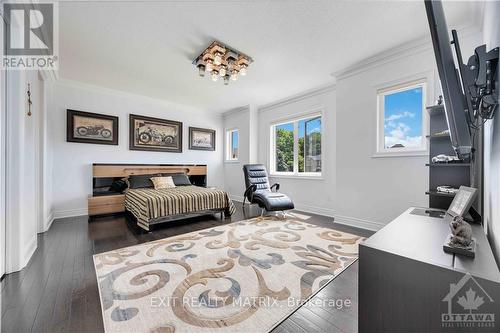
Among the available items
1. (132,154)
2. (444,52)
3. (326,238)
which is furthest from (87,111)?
(444,52)

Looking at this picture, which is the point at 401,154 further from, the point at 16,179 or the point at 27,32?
the point at 27,32

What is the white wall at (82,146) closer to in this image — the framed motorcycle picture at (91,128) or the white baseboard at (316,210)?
the framed motorcycle picture at (91,128)

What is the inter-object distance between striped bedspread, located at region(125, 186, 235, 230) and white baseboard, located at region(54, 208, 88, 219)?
99 cm

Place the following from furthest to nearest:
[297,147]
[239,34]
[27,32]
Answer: [297,147]
[239,34]
[27,32]

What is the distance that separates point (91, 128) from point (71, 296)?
377 centimetres

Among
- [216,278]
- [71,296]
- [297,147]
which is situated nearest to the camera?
[71,296]

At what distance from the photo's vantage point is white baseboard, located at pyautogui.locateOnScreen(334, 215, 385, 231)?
10.5 ft

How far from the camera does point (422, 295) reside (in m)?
0.84

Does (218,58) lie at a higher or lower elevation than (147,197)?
higher

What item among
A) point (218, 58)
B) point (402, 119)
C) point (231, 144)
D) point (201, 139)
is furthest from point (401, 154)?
point (201, 139)

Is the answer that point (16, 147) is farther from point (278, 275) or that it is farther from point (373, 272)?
point (373, 272)

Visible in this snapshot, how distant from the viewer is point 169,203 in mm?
3309

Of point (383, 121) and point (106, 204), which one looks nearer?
point (383, 121)

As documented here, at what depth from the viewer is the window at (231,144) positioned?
251 inches
